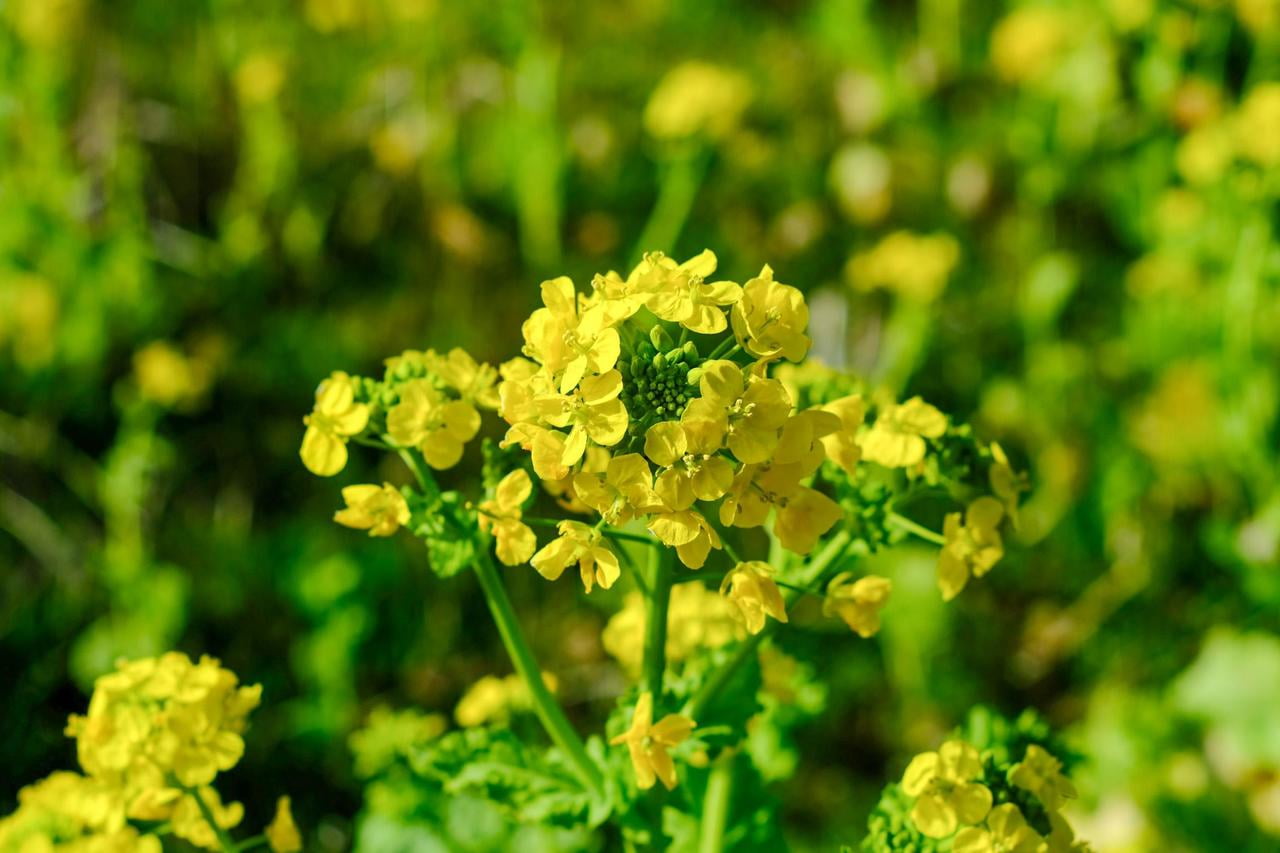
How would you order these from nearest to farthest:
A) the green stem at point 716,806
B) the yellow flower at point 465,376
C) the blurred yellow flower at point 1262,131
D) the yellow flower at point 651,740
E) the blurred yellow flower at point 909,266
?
the yellow flower at point 651,740
the yellow flower at point 465,376
the green stem at point 716,806
the blurred yellow flower at point 1262,131
the blurred yellow flower at point 909,266

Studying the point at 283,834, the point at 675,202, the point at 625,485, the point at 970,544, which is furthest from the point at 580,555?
the point at 675,202

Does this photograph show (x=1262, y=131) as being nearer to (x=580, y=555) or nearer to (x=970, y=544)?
(x=970, y=544)

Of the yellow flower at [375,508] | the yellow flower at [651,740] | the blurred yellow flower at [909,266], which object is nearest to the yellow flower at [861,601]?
the yellow flower at [651,740]

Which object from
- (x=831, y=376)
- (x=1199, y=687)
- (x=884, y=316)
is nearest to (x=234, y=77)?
(x=884, y=316)

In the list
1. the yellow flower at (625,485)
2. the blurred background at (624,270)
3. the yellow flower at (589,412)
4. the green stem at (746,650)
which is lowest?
the blurred background at (624,270)

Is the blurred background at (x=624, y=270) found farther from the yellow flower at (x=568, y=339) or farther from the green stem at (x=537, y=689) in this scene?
the yellow flower at (x=568, y=339)

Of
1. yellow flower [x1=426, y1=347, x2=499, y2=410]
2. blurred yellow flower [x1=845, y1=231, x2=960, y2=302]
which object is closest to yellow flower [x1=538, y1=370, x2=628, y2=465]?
yellow flower [x1=426, y1=347, x2=499, y2=410]
